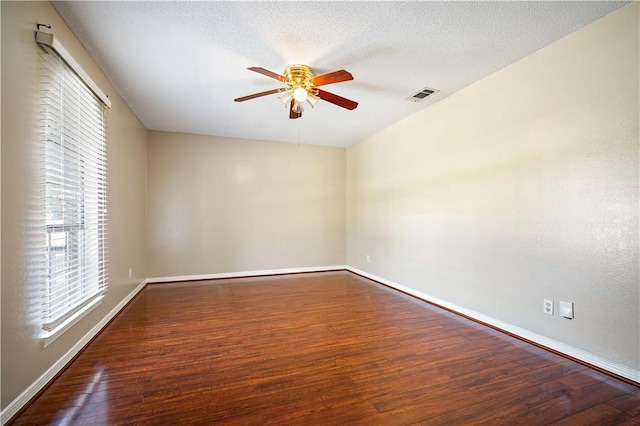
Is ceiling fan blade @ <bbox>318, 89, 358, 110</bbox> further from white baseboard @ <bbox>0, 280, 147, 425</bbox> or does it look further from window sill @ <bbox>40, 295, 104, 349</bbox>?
white baseboard @ <bbox>0, 280, 147, 425</bbox>

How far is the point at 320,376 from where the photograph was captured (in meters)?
1.91

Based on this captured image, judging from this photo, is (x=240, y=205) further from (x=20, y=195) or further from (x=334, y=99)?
(x=20, y=195)

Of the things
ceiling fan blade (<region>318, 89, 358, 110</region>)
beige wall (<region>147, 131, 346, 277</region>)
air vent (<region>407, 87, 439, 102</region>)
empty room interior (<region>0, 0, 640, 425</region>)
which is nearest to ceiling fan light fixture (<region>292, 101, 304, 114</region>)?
empty room interior (<region>0, 0, 640, 425</region>)

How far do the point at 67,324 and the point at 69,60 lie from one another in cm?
190

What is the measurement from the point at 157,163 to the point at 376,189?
369 cm

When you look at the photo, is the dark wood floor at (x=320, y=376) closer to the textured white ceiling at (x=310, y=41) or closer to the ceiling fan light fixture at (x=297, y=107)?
the ceiling fan light fixture at (x=297, y=107)

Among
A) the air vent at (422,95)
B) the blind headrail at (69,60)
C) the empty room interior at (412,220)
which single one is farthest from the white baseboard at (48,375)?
the air vent at (422,95)

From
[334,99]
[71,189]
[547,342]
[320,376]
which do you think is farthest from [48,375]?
[547,342]

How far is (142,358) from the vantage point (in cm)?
215

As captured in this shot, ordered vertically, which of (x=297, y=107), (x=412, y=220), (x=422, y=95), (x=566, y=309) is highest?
(x=422, y=95)

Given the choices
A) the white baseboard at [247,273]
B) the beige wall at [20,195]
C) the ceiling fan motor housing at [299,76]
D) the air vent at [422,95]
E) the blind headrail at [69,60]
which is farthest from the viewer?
the white baseboard at [247,273]

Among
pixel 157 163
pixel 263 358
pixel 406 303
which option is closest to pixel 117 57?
pixel 157 163

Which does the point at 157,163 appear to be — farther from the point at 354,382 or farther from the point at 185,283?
the point at 354,382

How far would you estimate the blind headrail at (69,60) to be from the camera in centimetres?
173
